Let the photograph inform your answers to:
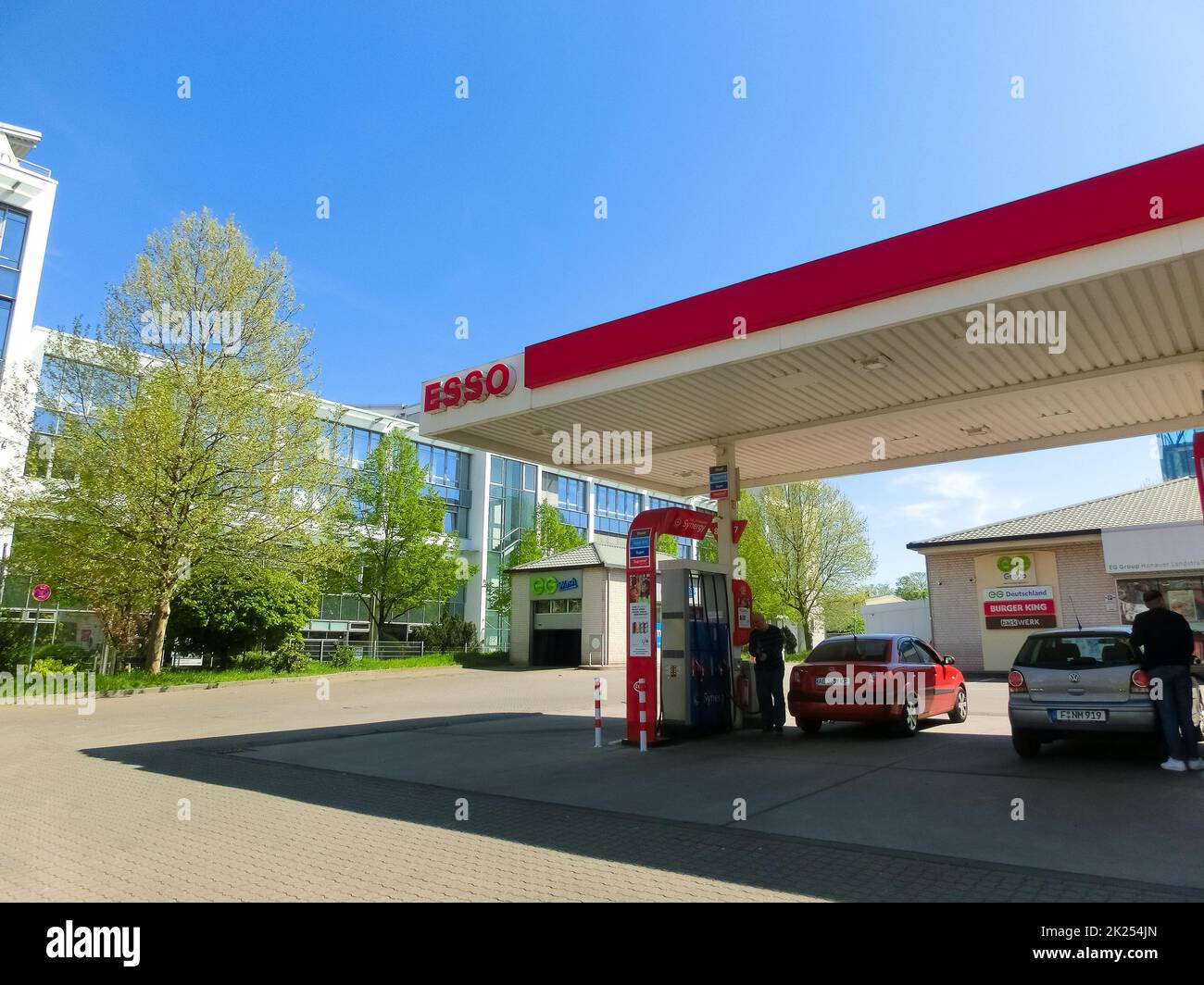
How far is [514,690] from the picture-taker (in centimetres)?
2448

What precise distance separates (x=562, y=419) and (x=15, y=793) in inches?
332

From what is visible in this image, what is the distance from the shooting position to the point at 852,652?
11797 mm

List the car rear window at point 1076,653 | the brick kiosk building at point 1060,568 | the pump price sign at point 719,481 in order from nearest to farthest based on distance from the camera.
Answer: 1. the car rear window at point 1076,653
2. the pump price sign at point 719,481
3. the brick kiosk building at point 1060,568

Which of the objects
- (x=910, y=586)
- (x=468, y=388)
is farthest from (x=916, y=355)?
(x=910, y=586)

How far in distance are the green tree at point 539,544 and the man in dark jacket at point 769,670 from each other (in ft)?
110

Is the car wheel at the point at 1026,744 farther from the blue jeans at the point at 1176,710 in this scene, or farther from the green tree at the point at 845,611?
the green tree at the point at 845,611

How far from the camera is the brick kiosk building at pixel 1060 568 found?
2214 cm

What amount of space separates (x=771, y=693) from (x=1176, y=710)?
18.0ft

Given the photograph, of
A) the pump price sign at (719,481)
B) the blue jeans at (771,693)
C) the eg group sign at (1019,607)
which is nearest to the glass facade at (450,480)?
the eg group sign at (1019,607)

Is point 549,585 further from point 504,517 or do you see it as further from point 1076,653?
point 1076,653

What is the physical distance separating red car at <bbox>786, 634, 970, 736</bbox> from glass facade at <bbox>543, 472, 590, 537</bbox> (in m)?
45.1

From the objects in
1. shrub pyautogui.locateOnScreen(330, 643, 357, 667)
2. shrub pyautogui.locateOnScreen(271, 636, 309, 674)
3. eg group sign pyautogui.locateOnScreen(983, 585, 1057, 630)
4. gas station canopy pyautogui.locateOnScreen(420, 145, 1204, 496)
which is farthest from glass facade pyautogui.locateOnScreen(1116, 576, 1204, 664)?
shrub pyautogui.locateOnScreen(330, 643, 357, 667)
